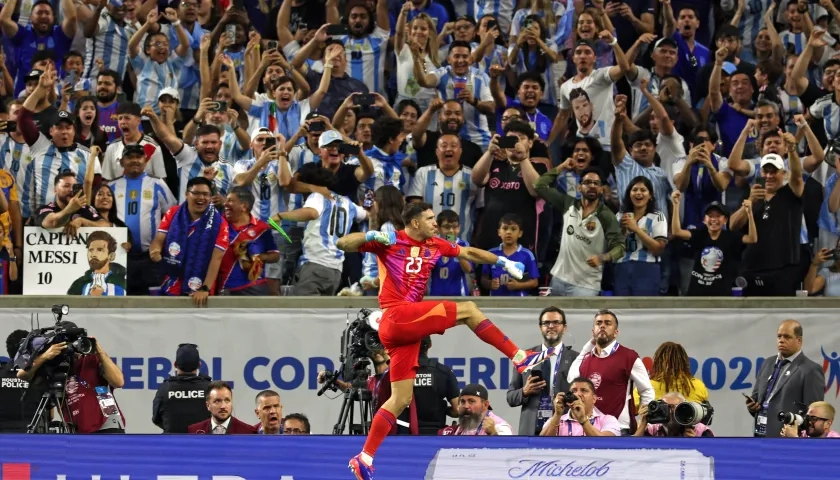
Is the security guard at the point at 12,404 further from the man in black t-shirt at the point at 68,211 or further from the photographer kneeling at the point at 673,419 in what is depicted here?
the photographer kneeling at the point at 673,419

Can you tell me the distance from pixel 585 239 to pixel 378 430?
4867 mm

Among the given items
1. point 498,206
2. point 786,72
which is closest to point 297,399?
point 498,206

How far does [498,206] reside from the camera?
15297 millimetres

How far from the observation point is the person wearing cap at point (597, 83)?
54.8ft

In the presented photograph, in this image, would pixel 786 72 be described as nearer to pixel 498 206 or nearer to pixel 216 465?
pixel 498 206

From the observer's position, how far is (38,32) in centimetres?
1805

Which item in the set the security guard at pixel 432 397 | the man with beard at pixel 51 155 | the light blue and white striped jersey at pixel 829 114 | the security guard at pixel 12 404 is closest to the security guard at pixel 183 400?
the security guard at pixel 12 404

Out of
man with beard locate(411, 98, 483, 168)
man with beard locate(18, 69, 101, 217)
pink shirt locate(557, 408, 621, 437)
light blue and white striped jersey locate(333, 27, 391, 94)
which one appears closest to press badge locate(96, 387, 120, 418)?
pink shirt locate(557, 408, 621, 437)

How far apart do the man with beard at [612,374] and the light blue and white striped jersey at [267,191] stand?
14.0ft

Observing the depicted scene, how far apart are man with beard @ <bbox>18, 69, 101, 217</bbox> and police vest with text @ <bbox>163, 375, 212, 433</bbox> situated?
366 centimetres

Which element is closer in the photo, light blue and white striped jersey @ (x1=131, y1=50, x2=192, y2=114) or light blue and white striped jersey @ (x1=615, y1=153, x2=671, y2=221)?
light blue and white striped jersey @ (x1=615, y1=153, x2=671, y2=221)

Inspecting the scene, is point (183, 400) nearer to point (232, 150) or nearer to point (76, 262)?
point (76, 262)

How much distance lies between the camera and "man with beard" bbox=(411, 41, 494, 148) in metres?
16.7

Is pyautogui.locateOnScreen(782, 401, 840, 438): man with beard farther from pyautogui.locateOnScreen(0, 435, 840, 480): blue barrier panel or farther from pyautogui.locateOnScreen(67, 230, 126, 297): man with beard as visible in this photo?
pyautogui.locateOnScreen(67, 230, 126, 297): man with beard
